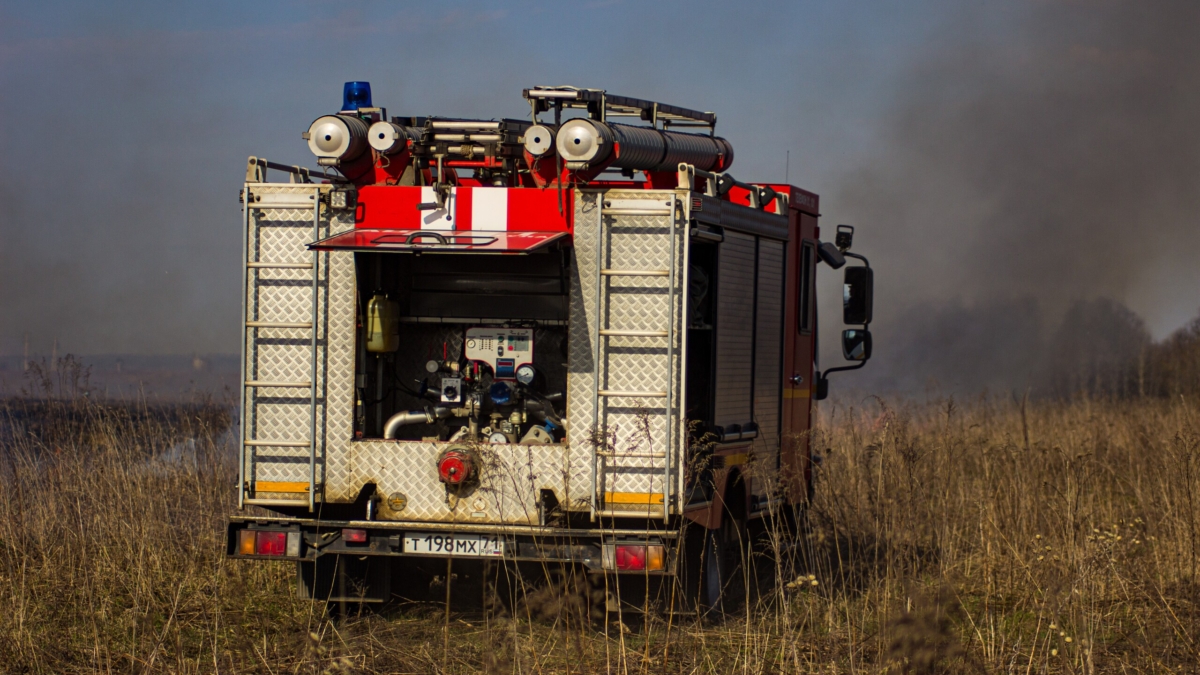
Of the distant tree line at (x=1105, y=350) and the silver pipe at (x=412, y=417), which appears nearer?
the silver pipe at (x=412, y=417)

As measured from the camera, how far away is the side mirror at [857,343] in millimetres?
10359

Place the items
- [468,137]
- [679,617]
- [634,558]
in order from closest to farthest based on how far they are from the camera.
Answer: [679,617], [634,558], [468,137]

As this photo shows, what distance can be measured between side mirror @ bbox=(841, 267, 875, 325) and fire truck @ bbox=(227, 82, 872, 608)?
2.13 m

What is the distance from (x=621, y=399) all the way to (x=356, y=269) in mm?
1719

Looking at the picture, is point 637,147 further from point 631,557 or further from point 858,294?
point 858,294

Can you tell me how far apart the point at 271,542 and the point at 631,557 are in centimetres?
209

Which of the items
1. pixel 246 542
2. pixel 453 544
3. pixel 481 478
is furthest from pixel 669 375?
pixel 246 542

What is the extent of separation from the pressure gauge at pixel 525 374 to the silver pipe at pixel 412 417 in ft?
1.63

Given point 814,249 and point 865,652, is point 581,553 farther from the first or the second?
point 814,249

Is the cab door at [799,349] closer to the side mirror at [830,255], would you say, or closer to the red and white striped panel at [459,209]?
the side mirror at [830,255]

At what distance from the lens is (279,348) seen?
24.9ft

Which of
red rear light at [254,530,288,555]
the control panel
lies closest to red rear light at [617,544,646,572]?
the control panel

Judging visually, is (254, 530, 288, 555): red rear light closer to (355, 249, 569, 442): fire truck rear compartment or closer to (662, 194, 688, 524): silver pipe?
(355, 249, 569, 442): fire truck rear compartment

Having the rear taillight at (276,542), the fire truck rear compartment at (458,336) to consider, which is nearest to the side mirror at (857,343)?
the fire truck rear compartment at (458,336)
